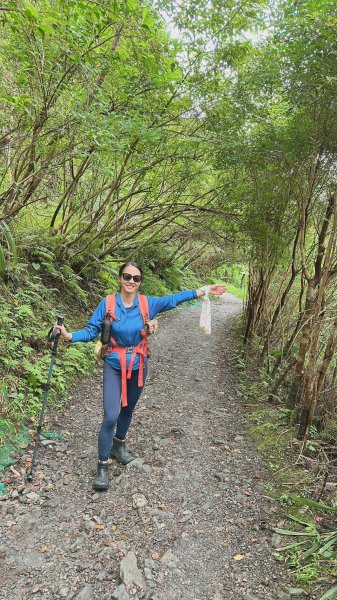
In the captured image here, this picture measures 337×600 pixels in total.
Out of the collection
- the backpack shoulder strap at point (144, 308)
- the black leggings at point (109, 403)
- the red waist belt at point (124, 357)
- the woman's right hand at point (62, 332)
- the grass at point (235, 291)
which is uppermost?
the backpack shoulder strap at point (144, 308)

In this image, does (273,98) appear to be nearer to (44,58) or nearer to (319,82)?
(319,82)

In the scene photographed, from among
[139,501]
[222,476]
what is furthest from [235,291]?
[139,501]

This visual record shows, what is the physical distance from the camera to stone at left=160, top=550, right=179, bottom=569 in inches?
134

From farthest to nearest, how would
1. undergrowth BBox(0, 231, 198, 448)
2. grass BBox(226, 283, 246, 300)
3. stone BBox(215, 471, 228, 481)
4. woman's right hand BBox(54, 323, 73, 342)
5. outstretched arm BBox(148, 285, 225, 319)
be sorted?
grass BBox(226, 283, 246, 300)
undergrowth BBox(0, 231, 198, 448)
stone BBox(215, 471, 228, 481)
outstretched arm BBox(148, 285, 225, 319)
woman's right hand BBox(54, 323, 73, 342)

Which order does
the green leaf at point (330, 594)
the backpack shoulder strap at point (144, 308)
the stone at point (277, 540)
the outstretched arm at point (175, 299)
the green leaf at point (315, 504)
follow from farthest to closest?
the outstretched arm at point (175, 299), the backpack shoulder strap at point (144, 308), the green leaf at point (315, 504), the stone at point (277, 540), the green leaf at point (330, 594)

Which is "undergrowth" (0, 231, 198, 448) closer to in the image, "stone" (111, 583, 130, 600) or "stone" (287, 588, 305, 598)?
"stone" (111, 583, 130, 600)

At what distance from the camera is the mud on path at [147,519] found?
3.21m

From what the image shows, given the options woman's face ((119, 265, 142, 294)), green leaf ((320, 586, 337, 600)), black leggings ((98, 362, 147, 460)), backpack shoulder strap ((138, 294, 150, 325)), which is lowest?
green leaf ((320, 586, 337, 600))

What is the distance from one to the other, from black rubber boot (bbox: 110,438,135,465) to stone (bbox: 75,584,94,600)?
177 centimetres

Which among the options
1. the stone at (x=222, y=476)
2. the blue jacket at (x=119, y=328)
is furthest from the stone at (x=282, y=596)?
the blue jacket at (x=119, y=328)

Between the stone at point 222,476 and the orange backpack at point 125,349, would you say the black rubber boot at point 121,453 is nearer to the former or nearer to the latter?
the orange backpack at point 125,349

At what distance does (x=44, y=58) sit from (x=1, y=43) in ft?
3.92

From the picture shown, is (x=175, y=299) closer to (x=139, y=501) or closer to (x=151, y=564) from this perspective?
(x=139, y=501)

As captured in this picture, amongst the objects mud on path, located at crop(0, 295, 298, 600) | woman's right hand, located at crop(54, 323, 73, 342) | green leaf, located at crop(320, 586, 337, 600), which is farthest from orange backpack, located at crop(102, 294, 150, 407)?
green leaf, located at crop(320, 586, 337, 600)
